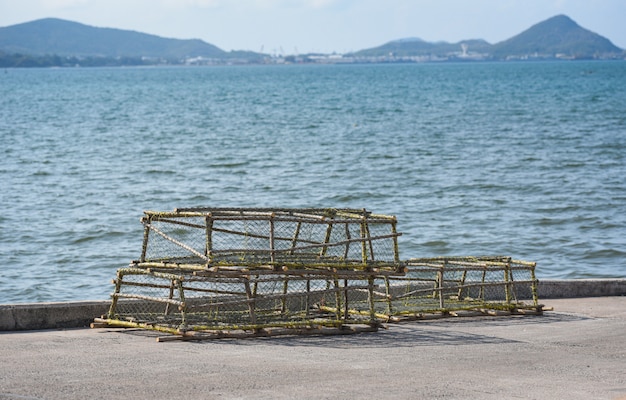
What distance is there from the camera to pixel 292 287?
39.2 ft

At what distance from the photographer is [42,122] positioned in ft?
200

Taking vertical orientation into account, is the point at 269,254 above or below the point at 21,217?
above

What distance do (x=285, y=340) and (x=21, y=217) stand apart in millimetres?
14961

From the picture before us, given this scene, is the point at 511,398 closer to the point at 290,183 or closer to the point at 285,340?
the point at 285,340

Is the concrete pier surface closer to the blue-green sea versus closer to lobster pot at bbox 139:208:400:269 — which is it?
lobster pot at bbox 139:208:400:269

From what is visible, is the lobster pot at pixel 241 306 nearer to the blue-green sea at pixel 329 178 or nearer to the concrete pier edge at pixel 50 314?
the concrete pier edge at pixel 50 314

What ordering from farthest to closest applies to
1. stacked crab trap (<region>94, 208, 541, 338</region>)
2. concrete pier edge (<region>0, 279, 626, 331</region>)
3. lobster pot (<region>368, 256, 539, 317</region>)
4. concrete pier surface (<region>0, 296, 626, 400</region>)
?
lobster pot (<region>368, 256, 539, 317</region>), concrete pier edge (<region>0, 279, 626, 331</region>), stacked crab trap (<region>94, 208, 541, 338</region>), concrete pier surface (<region>0, 296, 626, 400</region>)

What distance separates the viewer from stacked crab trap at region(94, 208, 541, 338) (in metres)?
9.44

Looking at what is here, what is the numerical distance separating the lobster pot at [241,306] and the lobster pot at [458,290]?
439mm

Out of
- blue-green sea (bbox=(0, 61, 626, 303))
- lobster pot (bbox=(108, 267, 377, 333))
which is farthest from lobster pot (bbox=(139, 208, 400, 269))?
blue-green sea (bbox=(0, 61, 626, 303))

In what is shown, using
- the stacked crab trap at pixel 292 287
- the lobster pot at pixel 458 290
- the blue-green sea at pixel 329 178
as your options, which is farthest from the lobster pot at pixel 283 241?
the blue-green sea at pixel 329 178

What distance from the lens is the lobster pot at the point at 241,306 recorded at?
31.0 feet

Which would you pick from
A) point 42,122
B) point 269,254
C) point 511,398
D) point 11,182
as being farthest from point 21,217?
point 42,122

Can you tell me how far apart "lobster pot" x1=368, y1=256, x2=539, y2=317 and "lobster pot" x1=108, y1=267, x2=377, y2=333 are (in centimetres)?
44
